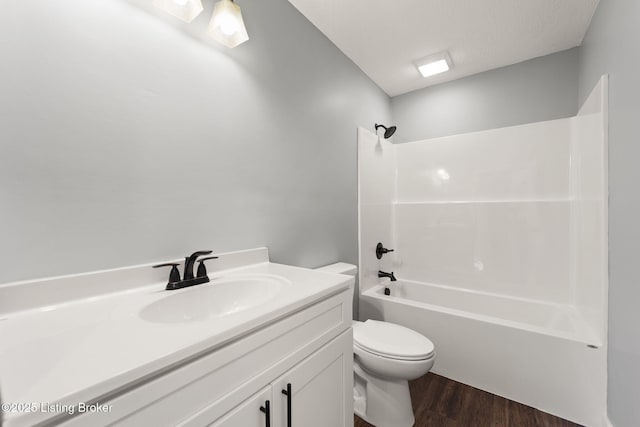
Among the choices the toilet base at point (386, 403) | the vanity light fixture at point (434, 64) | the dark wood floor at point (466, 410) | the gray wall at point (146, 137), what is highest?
the vanity light fixture at point (434, 64)

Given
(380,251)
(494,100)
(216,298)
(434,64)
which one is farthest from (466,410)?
(434,64)

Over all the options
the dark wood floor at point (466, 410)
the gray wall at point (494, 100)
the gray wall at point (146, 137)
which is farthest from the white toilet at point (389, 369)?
the gray wall at point (494, 100)

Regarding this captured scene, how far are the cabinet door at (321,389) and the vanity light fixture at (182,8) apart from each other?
1335mm

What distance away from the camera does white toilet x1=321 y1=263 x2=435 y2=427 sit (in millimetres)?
1319

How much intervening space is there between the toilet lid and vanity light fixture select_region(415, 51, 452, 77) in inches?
81.9

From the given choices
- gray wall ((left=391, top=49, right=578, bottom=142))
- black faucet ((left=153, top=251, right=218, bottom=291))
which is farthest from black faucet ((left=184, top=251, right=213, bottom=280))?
gray wall ((left=391, top=49, right=578, bottom=142))

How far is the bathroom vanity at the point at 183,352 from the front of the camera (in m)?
0.42

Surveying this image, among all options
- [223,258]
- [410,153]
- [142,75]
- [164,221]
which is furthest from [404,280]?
[142,75]

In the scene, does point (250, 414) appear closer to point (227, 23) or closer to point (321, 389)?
point (321, 389)

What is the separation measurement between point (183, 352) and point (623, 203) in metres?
1.85

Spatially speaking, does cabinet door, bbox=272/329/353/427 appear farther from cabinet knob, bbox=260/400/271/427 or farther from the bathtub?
the bathtub

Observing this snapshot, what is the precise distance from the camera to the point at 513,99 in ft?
7.14

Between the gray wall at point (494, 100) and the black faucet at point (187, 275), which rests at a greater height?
the gray wall at point (494, 100)

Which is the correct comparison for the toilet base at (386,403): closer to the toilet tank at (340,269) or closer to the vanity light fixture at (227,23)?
the toilet tank at (340,269)
